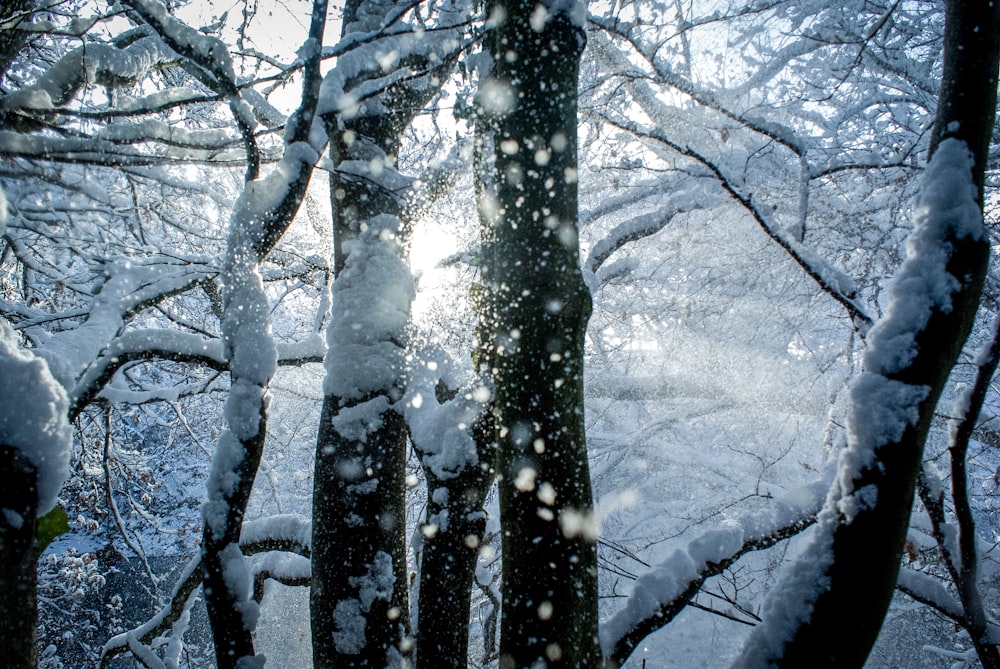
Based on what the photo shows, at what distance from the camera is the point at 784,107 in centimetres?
621

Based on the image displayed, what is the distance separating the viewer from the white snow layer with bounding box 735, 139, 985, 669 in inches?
52.2

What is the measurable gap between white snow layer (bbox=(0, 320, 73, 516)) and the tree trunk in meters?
0.03

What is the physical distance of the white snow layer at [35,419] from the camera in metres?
1.39

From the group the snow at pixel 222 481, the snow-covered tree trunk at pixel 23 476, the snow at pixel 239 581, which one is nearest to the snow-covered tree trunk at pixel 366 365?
the snow at pixel 239 581

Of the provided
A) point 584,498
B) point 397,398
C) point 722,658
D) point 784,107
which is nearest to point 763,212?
point 584,498

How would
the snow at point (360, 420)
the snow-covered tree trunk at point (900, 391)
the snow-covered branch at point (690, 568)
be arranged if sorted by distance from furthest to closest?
the snow at point (360, 420)
the snow-covered branch at point (690, 568)
the snow-covered tree trunk at point (900, 391)

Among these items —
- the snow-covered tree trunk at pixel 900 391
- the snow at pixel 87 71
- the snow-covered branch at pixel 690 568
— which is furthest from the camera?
the snow at pixel 87 71

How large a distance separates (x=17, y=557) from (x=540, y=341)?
1.68 m

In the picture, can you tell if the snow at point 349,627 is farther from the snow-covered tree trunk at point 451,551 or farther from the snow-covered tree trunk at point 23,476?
the snow-covered tree trunk at point 23,476

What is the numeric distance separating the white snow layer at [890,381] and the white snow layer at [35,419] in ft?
7.03

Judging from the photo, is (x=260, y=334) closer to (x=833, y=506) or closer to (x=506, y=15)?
(x=506, y=15)

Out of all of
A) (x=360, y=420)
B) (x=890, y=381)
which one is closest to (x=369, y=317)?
(x=360, y=420)

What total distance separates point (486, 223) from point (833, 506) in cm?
154

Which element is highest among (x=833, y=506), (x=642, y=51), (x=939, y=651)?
(x=642, y=51)
